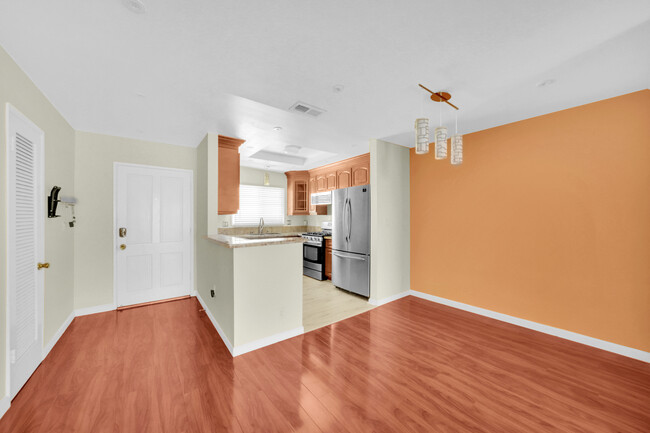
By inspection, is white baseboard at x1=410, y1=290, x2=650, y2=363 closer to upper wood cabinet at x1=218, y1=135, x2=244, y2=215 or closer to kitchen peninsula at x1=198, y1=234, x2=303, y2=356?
kitchen peninsula at x1=198, y1=234, x2=303, y2=356

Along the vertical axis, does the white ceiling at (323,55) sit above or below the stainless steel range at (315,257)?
above

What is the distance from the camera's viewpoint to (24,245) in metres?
2.09

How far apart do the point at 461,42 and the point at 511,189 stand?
7.69 feet

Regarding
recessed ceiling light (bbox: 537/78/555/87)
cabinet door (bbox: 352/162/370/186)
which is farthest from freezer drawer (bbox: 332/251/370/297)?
recessed ceiling light (bbox: 537/78/555/87)

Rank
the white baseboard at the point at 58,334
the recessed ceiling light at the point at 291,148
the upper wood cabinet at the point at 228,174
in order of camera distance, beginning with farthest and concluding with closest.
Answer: the recessed ceiling light at the point at 291,148 < the upper wood cabinet at the point at 228,174 < the white baseboard at the point at 58,334

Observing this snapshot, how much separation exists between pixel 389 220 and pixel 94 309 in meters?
4.62

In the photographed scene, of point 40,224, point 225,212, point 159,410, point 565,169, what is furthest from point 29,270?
point 565,169

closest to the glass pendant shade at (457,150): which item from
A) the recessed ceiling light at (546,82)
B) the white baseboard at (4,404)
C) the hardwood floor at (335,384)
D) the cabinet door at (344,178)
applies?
the recessed ceiling light at (546,82)

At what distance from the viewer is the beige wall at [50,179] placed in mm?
1781

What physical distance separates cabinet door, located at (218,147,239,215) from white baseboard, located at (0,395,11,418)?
2505 millimetres

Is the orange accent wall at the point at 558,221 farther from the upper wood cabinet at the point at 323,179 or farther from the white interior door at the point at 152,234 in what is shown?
the white interior door at the point at 152,234

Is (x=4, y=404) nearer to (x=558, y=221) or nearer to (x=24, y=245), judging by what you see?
(x=24, y=245)

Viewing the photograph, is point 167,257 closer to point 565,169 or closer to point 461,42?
point 461,42

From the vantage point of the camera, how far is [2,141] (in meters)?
1.78
